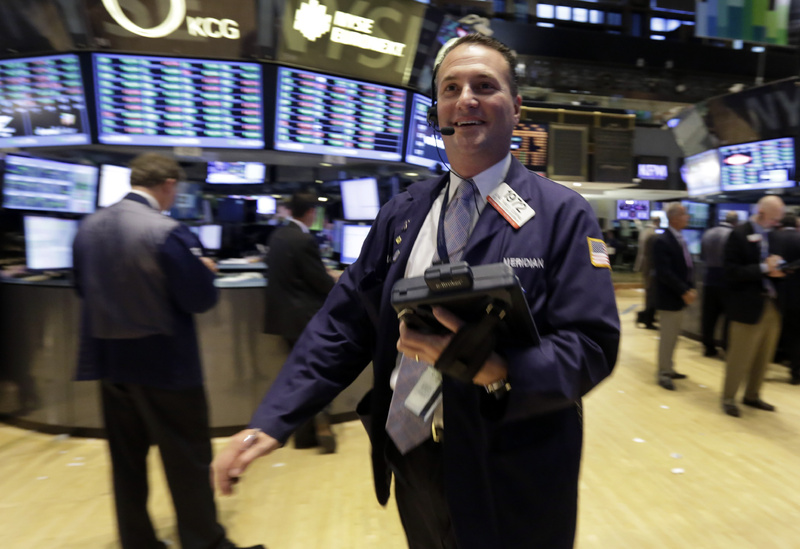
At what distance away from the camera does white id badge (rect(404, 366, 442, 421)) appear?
1031 millimetres

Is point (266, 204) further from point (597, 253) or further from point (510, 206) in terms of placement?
point (597, 253)

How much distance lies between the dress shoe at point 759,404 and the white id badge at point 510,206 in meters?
4.38

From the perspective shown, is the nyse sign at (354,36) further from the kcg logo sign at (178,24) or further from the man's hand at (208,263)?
the man's hand at (208,263)

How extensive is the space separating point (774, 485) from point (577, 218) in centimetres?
301

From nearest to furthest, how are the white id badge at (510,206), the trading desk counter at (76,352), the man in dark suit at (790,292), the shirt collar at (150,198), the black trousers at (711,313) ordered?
the white id badge at (510,206), the shirt collar at (150,198), the trading desk counter at (76,352), the man in dark suit at (790,292), the black trousers at (711,313)

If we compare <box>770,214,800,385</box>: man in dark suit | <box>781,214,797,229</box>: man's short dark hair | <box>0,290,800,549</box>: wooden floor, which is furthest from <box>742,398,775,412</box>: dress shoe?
<box>781,214,797,229</box>: man's short dark hair

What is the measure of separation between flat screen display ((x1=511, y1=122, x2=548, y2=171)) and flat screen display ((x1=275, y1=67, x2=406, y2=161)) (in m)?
6.27

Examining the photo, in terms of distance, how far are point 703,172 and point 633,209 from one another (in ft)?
25.9

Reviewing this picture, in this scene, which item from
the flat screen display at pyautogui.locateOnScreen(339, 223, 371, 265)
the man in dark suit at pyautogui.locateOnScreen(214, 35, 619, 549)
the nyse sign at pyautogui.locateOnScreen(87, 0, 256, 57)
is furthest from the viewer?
the flat screen display at pyautogui.locateOnScreen(339, 223, 371, 265)

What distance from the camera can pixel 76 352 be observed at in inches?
137

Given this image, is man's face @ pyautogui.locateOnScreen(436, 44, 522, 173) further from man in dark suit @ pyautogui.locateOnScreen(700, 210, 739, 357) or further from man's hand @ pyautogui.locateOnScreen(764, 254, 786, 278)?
Answer: man in dark suit @ pyautogui.locateOnScreen(700, 210, 739, 357)

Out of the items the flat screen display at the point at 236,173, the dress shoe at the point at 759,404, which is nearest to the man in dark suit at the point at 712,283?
the dress shoe at the point at 759,404

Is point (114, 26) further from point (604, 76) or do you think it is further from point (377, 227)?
point (604, 76)

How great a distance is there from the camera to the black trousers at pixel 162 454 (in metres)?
2.10
